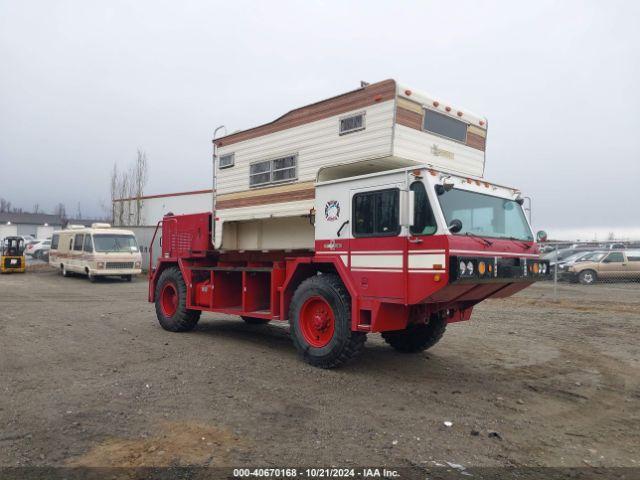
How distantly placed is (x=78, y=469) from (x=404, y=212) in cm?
417

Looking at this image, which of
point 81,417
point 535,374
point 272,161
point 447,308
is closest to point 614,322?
point 535,374

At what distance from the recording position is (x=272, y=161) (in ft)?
28.2

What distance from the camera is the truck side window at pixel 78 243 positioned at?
23.4 metres

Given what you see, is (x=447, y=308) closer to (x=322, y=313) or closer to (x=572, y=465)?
(x=322, y=313)

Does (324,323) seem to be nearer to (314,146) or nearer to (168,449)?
(314,146)

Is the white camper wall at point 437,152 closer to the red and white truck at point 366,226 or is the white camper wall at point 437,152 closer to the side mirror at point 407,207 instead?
the red and white truck at point 366,226

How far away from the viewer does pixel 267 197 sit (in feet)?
28.2

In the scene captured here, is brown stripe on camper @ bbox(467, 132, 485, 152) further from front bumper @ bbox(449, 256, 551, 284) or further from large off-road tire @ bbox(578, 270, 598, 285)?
large off-road tire @ bbox(578, 270, 598, 285)

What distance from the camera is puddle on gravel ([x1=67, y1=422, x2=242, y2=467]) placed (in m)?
4.16

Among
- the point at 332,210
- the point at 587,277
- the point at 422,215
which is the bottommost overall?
the point at 587,277

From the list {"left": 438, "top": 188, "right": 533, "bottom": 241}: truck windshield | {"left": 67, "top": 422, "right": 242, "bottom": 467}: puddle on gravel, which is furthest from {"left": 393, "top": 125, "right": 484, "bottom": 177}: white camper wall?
{"left": 67, "top": 422, "right": 242, "bottom": 467}: puddle on gravel

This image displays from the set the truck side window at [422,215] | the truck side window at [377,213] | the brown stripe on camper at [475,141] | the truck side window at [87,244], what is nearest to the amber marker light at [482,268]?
the truck side window at [422,215]

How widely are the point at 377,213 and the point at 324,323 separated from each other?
5.60 ft

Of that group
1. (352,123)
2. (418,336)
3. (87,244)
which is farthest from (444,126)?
(87,244)
